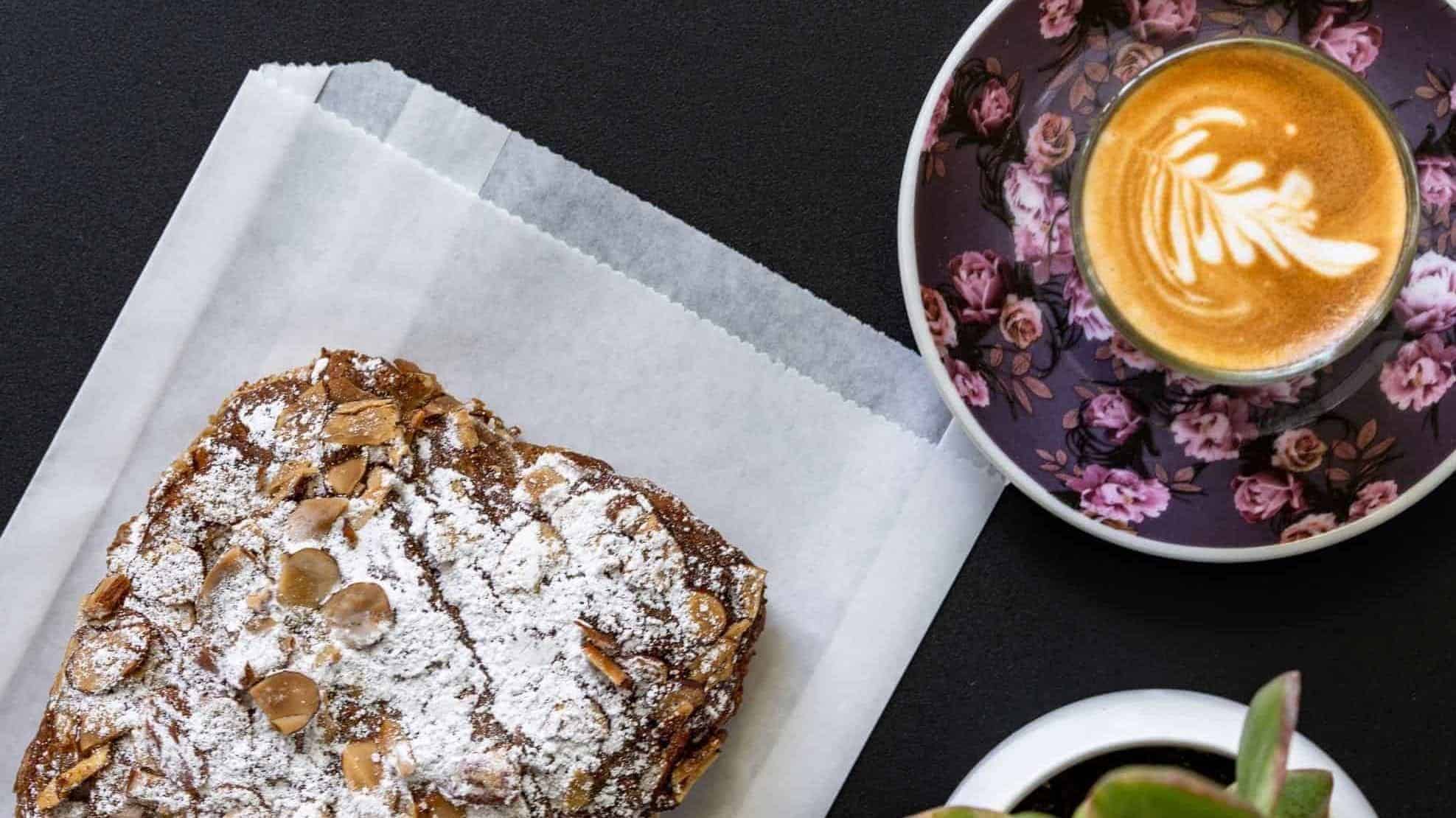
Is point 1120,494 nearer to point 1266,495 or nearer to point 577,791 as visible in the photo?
point 1266,495

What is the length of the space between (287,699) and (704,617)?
0.52 meters

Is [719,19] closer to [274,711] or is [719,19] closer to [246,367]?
[246,367]

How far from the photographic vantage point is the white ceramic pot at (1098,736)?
1388mm

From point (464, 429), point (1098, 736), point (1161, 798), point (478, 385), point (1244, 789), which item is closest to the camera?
point (1161, 798)

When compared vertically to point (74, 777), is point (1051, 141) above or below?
above

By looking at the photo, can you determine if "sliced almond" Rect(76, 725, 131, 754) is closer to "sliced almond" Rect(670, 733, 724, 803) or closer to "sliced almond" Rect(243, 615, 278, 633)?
"sliced almond" Rect(243, 615, 278, 633)

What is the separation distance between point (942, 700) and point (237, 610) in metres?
0.97

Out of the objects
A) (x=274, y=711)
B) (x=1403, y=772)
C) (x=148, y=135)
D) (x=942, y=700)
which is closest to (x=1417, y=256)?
(x=1403, y=772)

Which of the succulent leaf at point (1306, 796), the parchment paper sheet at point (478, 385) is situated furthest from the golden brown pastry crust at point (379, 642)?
the succulent leaf at point (1306, 796)

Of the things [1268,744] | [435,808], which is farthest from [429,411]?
[1268,744]

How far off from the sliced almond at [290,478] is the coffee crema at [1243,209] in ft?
3.42

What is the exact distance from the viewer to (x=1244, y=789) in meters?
0.93

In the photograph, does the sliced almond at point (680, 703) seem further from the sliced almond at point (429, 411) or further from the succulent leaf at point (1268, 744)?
the succulent leaf at point (1268, 744)

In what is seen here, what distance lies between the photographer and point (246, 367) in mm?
1816
